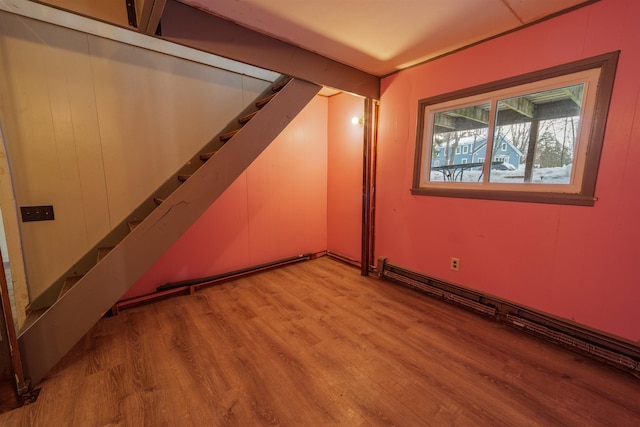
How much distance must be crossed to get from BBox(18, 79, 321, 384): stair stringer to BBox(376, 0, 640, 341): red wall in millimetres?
1512

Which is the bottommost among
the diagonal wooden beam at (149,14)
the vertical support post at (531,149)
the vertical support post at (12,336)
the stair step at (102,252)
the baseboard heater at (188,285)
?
the baseboard heater at (188,285)

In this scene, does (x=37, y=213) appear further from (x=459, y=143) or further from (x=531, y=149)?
(x=531, y=149)

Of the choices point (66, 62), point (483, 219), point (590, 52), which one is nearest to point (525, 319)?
point (483, 219)

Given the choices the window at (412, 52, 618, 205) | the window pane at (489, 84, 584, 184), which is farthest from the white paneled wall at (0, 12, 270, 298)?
the window pane at (489, 84, 584, 184)

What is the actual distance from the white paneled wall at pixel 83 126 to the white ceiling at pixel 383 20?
0.94 meters

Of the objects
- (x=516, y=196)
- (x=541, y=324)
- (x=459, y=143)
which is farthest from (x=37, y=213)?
(x=541, y=324)

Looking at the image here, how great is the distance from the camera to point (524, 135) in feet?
6.81

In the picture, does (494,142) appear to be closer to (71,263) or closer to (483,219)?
(483,219)

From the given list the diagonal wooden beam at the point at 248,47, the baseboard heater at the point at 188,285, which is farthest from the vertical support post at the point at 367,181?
the baseboard heater at the point at 188,285

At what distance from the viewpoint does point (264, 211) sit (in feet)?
11.2

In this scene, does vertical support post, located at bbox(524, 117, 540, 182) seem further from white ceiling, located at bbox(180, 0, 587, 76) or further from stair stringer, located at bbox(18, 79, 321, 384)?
stair stringer, located at bbox(18, 79, 321, 384)

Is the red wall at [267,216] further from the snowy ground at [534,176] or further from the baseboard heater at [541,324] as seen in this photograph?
the snowy ground at [534,176]

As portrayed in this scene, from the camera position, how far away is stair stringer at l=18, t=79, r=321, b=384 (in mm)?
1542

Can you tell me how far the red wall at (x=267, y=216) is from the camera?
282cm
